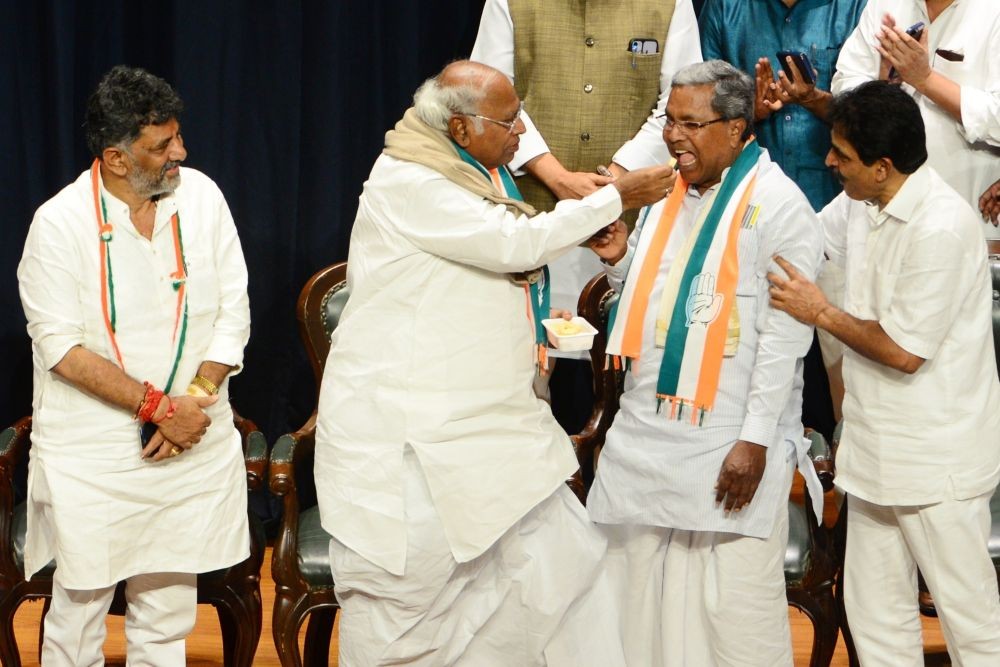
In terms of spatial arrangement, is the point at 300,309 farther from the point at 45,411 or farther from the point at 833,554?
the point at 833,554

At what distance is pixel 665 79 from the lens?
14.4 ft

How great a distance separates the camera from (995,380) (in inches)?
139

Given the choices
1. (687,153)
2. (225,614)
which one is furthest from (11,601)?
(687,153)

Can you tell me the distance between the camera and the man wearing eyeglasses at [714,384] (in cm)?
340

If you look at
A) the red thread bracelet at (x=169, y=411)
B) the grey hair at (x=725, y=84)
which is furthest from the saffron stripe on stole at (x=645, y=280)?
the red thread bracelet at (x=169, y=411)

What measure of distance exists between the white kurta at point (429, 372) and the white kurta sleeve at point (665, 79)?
891 mm

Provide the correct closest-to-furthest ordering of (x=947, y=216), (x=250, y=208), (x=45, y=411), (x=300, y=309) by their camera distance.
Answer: (x=947, y=216) < (x=45, y=411) < (x=300, y=309) < (x=250, y=208)

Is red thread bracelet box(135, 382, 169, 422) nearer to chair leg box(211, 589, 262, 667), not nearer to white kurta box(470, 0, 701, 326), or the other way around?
chair leg box(211, 589, 262, 667)

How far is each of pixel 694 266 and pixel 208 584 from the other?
1.60 meters

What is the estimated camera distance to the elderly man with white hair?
332 centimetres

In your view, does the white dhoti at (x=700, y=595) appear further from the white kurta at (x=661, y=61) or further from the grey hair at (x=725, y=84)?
the grey hair at (x=725, y=84)

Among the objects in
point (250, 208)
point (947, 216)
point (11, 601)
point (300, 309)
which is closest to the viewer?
point (947, 216)

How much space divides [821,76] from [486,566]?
2.04 m

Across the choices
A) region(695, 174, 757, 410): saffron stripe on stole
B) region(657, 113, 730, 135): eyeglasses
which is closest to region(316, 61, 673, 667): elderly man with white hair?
region(657, 113, 730, 135): eyeglasses
